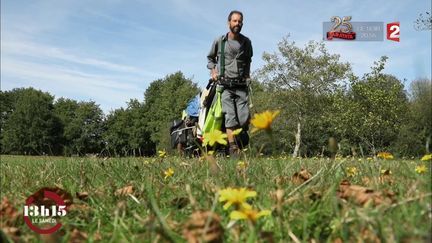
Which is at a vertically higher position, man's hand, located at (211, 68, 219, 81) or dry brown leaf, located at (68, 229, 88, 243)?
man's hand, located at (211, 68, 219, 81)

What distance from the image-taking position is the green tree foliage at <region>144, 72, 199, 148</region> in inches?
2306

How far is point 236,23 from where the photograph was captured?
21.6ft

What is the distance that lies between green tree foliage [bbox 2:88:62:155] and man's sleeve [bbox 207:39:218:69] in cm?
7241

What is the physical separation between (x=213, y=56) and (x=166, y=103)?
178 feet

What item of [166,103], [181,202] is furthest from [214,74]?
[166,103]

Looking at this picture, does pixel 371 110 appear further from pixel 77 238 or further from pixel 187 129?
pixel 77 238

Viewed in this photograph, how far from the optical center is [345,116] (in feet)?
132

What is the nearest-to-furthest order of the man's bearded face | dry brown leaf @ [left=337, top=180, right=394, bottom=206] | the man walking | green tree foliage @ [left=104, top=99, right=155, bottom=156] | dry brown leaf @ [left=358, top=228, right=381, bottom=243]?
dry brown leaf @ [left=358, top=228, right=381, bottom=243]
dry brown leaf @ [left=337, top=180, right=394, bottom=206]
the man's bearded face
the man walking
green tree foliage @ [left=104, top=99, right=155, bottom=156]

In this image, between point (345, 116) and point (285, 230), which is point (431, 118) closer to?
point (285, 230)

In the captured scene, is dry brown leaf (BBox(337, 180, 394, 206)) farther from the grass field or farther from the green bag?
the green bag

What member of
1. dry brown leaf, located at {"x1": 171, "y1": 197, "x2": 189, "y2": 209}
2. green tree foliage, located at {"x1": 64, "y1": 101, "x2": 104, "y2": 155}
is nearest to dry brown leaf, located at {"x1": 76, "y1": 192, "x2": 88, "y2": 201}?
dry brown leaf, located at {"x1": 171, "y1": 197, "x2": 189, "y2": 209}

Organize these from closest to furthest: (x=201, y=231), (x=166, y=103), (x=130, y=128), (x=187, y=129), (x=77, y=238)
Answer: (x=201, y=231) < (x=77, y=238) < (x=187, y=129) < (x=166, y=103) < (x=130, y=128)

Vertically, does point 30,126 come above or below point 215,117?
above

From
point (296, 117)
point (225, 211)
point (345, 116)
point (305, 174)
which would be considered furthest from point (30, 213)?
point (296, 117)
